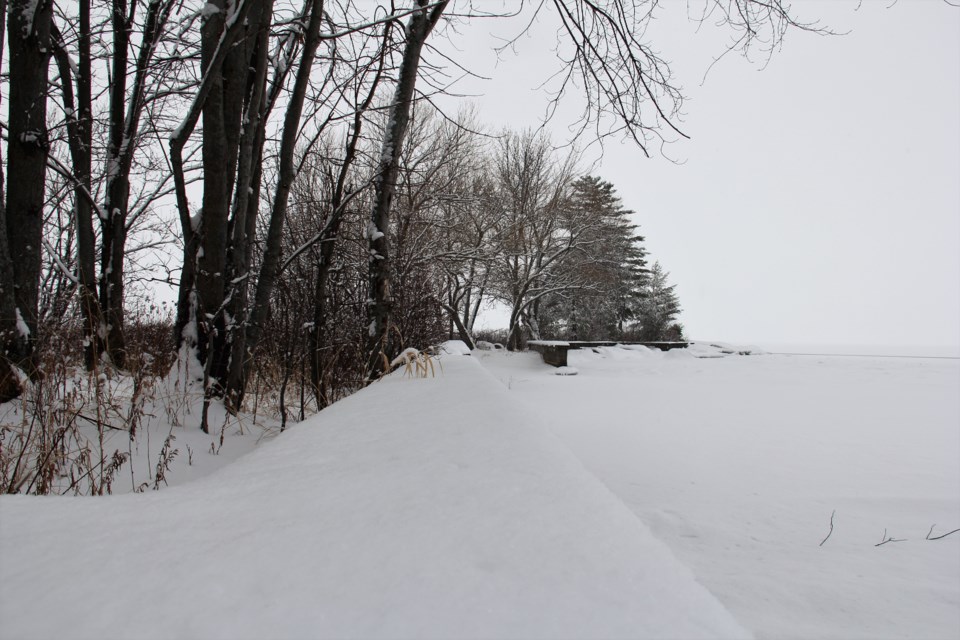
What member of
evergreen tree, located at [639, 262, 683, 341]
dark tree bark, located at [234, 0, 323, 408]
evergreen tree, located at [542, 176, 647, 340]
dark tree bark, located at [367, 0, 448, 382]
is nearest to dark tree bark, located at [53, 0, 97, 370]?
dark tree bark, located at [234, 0, 323, 408]

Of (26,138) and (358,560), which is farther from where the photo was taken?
(26,138)

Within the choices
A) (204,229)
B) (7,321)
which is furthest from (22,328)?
(204,229)

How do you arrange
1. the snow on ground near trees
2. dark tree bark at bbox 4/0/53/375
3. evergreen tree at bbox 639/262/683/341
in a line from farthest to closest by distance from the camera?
evergreen tree at bbox 639/262/683/341 < dark tree bark at bbox 4/0/53/375 < the snow on ground near trees

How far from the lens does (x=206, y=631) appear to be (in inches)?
20.0

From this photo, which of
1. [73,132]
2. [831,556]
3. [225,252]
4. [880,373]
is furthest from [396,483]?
[880,373]

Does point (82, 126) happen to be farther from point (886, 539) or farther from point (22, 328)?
point (886, 539)

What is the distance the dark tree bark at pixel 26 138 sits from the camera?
2.91 metres

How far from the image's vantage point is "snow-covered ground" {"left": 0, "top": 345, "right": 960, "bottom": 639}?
545mm

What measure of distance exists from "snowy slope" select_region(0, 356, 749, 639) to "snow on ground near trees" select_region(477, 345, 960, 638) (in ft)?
2.39

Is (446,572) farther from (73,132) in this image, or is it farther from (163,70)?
Result: (73,132)

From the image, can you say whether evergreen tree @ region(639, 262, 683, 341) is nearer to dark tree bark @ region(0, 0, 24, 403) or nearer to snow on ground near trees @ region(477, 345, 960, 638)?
snow on ground near trees @ region(477, 345, 960, 638)

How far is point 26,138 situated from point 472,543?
13.0 ft

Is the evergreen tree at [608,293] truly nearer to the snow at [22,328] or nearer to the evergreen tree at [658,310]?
the evergreen tree at [658,310]

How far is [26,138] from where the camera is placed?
2916mm
